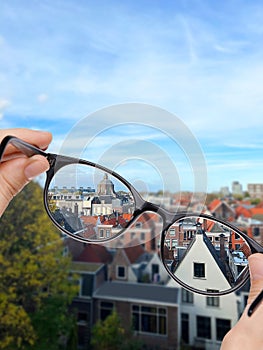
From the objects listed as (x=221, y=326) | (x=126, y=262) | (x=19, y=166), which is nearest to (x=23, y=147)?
(x=19, y=166)

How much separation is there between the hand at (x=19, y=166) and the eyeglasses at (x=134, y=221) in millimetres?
18

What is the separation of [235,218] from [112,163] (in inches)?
48.3

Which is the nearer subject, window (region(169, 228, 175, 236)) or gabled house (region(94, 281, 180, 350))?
window (region(169, 228, 175, 236))

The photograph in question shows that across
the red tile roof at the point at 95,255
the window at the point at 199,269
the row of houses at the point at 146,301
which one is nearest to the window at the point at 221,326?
the row of houses at the point at 146,301

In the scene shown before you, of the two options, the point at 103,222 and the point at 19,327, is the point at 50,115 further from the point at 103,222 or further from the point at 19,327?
the point at 103,222

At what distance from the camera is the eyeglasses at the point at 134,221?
0.45 metres

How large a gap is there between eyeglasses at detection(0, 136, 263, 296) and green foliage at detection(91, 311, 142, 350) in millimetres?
2137

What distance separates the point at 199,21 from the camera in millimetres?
2723

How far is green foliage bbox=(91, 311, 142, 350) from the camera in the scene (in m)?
2.47

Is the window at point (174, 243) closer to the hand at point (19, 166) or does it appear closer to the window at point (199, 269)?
the window at point (199, 269)

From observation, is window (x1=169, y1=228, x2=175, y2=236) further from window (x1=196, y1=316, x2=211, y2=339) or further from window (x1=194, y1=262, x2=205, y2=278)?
window (x1=196, y1=316, x2=211, y2=339)

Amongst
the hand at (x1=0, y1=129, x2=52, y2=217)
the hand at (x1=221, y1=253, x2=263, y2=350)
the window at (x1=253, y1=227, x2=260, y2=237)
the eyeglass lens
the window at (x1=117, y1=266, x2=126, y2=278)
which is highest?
the hand at (x1=0, y1=129, x2=52, y2=217)

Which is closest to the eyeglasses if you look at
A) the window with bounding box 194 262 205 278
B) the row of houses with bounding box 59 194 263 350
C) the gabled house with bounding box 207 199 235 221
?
the window with bounding box 194 262 205 278

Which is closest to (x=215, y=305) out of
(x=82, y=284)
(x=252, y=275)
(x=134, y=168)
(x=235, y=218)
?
→ (x=235, y=218)
